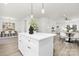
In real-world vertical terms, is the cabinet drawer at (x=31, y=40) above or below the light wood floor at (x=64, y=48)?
above

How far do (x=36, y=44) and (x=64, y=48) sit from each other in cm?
52

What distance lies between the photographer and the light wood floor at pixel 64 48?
160 cm

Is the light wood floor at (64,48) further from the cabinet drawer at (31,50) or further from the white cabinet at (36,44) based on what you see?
the cabinet drawer at (31,50)

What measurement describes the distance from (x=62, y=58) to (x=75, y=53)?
25 cm

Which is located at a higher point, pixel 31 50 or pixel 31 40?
pixel 31 40

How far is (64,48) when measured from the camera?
163cm

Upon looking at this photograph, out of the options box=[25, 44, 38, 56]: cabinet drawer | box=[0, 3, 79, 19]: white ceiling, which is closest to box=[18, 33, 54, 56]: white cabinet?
box=[25, 44, 38, 56]: cabinet drawer

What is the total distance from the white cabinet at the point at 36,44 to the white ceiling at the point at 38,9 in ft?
1.29

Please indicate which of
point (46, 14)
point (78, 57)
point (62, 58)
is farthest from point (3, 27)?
point (78, 57)

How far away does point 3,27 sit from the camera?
64.2 inches

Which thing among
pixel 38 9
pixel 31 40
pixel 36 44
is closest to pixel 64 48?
pixel 36 44

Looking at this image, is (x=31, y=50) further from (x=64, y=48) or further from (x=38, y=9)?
(x=38, y=9)

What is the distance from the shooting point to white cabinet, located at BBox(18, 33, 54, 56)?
161 centimetres

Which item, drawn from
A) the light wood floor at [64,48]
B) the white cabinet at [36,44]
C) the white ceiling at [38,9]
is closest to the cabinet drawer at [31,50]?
the white cabinet at [36,44]
